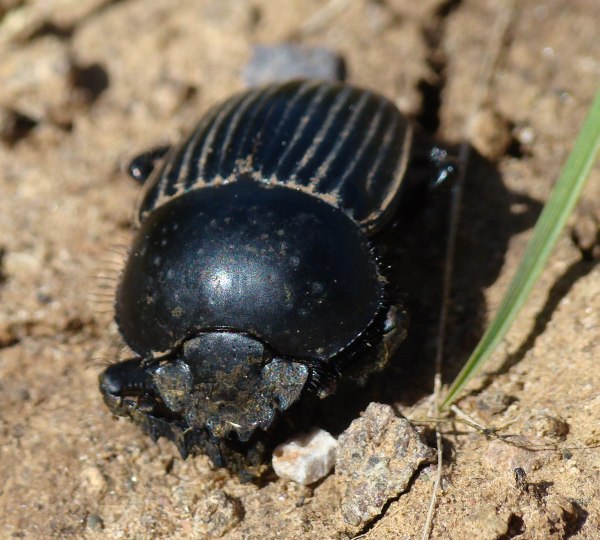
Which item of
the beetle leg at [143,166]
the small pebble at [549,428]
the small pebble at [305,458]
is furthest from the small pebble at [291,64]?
the small pebble at [549,428]

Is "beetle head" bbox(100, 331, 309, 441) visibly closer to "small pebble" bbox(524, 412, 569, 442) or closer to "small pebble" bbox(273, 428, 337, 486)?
"small pebble" bbox(273, 428, 337, 486)

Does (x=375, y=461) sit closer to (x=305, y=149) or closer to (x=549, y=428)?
(x=549, y=428)

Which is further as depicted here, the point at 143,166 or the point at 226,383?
the point at 143,166

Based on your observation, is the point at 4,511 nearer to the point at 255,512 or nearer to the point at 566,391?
the point at 255,512

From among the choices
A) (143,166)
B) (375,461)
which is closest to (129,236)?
(143,166)

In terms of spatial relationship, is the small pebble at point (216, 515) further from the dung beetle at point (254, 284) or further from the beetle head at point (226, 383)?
the beetle head at point (226, 383)

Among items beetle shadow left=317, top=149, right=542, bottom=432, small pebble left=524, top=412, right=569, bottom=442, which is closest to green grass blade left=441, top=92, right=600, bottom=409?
small pebble left=524, top=412, right=569, bottom=442

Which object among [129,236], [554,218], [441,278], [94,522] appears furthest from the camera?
[129,236]
